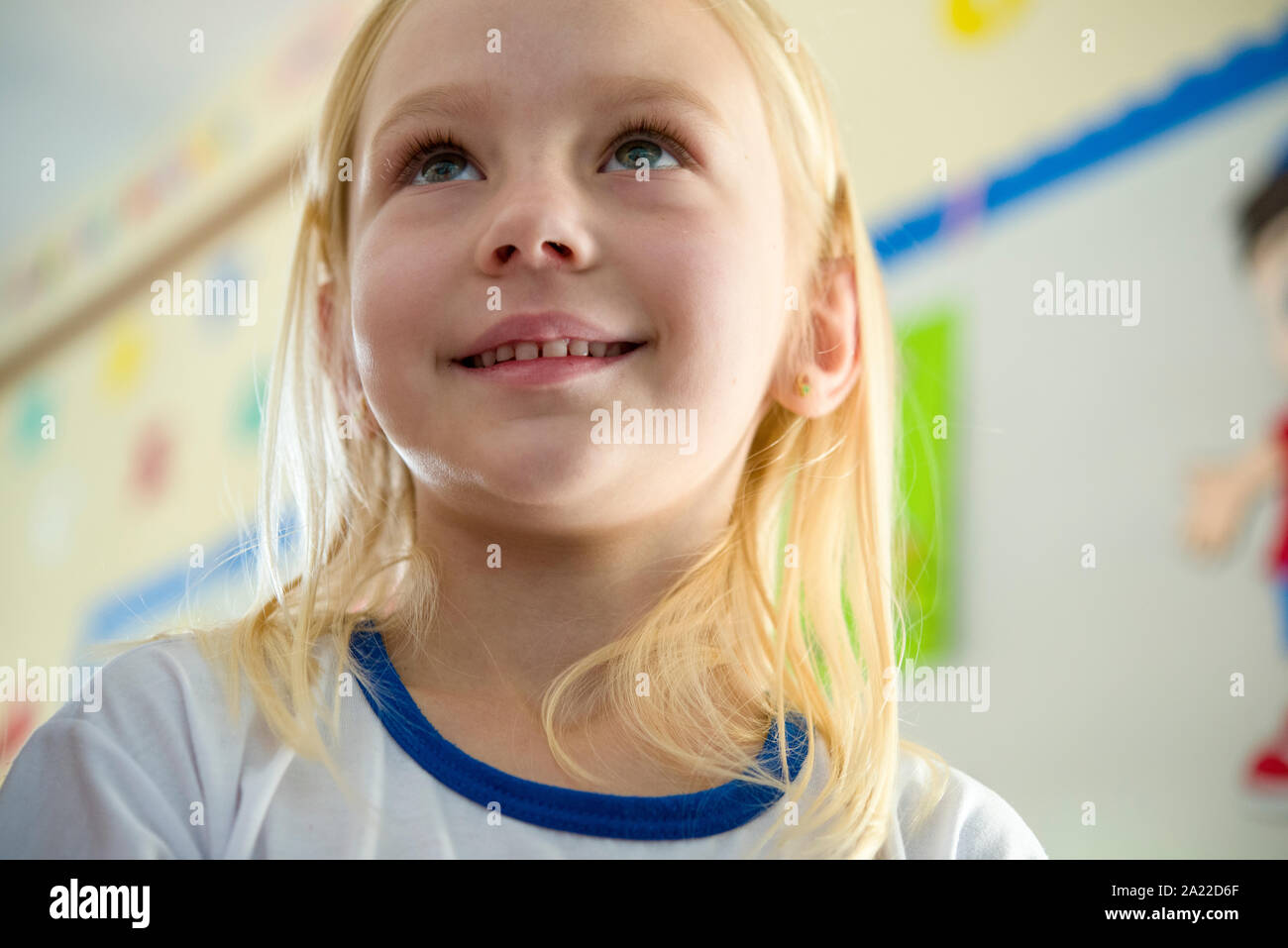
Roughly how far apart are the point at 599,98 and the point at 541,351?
0.48 ft

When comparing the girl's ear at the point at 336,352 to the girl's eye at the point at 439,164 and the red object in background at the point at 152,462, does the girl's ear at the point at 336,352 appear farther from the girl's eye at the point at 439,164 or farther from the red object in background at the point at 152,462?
the red object in background at the point at 152,462

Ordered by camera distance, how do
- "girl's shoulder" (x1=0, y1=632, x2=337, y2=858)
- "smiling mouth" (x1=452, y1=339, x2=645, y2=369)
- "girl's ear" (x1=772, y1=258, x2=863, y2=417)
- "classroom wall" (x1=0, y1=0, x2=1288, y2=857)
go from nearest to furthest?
"girl's shoulder" (x1=0, y1=632, x2=337, y2=858) < "smiling mouth" (x1=452, y1=339, x2=645, y2=369) < "girl's ear" (x1=772, y1=258, x2=863, y2=417) < "classroom wall" (x1=0, y1=0, x2=1288, y2=857)

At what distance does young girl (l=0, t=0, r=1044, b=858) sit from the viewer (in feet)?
1.91

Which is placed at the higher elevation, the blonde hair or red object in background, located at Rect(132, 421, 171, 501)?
red object in background, located at Rect(132, 421, 171, 501)

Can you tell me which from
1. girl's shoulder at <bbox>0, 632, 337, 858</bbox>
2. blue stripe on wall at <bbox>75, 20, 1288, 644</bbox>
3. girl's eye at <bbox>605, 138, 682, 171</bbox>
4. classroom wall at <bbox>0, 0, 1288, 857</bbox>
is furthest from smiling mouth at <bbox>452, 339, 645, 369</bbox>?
blue stripe on wall at <bbox>75, 20, 1288, 644</bbox>

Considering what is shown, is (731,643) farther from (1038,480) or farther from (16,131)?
(16,131)

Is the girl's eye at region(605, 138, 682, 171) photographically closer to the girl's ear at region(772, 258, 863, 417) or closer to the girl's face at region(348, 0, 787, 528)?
the girl's face at region(348, 0, 787, 528)

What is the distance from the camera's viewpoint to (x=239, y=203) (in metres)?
1.84

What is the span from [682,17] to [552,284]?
20 cm

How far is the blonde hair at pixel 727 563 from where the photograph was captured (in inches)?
26.1

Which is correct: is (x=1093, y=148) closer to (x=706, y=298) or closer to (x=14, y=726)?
(x=706, y=298)

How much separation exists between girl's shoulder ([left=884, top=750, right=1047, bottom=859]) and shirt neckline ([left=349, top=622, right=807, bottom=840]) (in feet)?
0.27

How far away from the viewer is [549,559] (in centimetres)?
70
